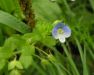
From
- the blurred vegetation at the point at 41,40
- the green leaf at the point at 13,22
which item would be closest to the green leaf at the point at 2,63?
the blurred vegetation at the point at 41,40

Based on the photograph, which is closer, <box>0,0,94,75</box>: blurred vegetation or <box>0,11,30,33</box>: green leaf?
<box>0,0,94,75</box>: blurred vegetation

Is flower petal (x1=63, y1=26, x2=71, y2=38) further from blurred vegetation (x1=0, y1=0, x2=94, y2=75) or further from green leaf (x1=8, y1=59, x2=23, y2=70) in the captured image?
green leaf (x1=8, y1=59, x2=23, y2=70)

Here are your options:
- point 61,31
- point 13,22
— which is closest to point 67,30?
point 61,31

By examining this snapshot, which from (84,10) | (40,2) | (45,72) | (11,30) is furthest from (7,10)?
Result: (84,10)

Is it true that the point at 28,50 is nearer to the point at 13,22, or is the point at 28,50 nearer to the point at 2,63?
the point at 2,63

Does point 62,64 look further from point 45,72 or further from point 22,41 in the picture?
point 22,41

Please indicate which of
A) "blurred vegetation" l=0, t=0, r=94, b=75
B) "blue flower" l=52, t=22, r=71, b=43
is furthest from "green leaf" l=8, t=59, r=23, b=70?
"blue flower" l=52, t=22, r=71, b=43

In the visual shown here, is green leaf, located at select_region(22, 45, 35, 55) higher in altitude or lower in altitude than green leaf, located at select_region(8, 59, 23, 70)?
higher

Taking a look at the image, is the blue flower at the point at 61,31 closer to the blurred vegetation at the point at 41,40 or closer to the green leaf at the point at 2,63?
the blurred vegetation at the point at 41,40
